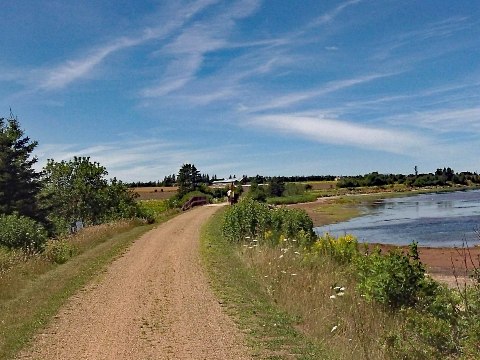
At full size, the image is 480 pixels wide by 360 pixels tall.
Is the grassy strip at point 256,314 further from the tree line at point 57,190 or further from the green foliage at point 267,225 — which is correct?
the tree line at point 57,190

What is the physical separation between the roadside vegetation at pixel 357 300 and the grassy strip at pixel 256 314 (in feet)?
0.12

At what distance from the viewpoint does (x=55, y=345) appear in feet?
28.0

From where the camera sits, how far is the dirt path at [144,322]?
26.5ft

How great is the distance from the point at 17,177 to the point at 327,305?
34112mm

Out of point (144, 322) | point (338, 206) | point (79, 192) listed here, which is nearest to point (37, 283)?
point (144, 322)

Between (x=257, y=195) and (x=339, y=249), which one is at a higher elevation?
(x=257, y=195)

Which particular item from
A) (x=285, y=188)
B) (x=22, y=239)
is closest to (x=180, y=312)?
(x=22, y=239)

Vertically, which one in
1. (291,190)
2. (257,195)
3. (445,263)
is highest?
(291,190)

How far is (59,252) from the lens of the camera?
19.1 m

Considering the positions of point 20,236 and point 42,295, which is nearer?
point 42,295

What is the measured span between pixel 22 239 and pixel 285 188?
98.2 meters

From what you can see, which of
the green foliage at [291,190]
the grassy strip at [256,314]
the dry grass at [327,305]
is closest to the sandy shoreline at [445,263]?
the dry grass at [327,305]

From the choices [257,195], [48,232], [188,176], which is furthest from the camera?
[188,176]

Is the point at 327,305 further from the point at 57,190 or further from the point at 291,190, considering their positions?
the point at 291,190
